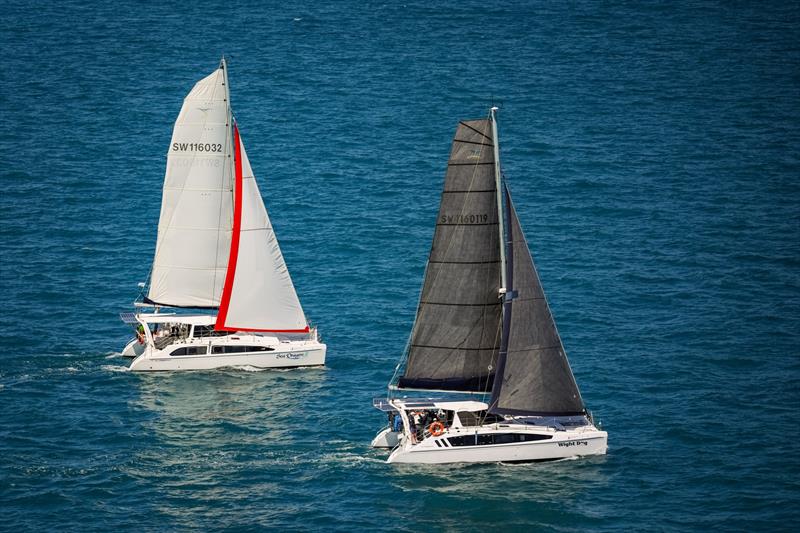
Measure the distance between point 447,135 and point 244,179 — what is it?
154 feet

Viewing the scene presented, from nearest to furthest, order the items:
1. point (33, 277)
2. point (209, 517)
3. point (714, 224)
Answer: point (209, 517)
point (33, 277)
point (714, 224)

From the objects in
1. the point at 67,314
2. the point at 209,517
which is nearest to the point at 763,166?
the point at 67,314

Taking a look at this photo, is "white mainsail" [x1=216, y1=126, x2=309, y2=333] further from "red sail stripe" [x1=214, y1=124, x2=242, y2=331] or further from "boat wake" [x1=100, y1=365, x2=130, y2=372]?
"boat wake" [x1=100, y1=365, x2=130, y2=372]

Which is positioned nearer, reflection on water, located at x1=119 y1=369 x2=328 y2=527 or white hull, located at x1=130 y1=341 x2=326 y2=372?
reflection on water, located at x1=119 y1=369 x2=328 y2=527

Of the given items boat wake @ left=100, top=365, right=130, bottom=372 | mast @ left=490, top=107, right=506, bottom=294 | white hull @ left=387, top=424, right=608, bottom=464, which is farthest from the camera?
boat wake @ left=100, top=365, right=130, bottom=372

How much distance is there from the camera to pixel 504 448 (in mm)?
70500

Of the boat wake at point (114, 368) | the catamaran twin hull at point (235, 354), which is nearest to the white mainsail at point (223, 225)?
the catamaran twin hull at point (235, 354)

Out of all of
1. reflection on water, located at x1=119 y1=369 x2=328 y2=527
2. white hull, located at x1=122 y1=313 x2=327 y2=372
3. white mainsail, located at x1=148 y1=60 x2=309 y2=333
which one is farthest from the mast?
white mainsail, located at x1=148 y1=60 x2=309 y2=333

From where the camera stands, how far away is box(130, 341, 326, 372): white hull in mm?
85062

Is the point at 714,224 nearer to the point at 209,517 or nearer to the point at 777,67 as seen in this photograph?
the point at 777,67

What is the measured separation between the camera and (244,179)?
85.4 metres

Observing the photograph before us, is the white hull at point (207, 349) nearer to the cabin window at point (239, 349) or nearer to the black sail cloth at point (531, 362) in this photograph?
the cabin window at point (239, 349)

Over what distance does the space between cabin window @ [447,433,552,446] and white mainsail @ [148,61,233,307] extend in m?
24.0

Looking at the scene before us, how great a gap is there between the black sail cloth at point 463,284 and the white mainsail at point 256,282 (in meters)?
17.1
